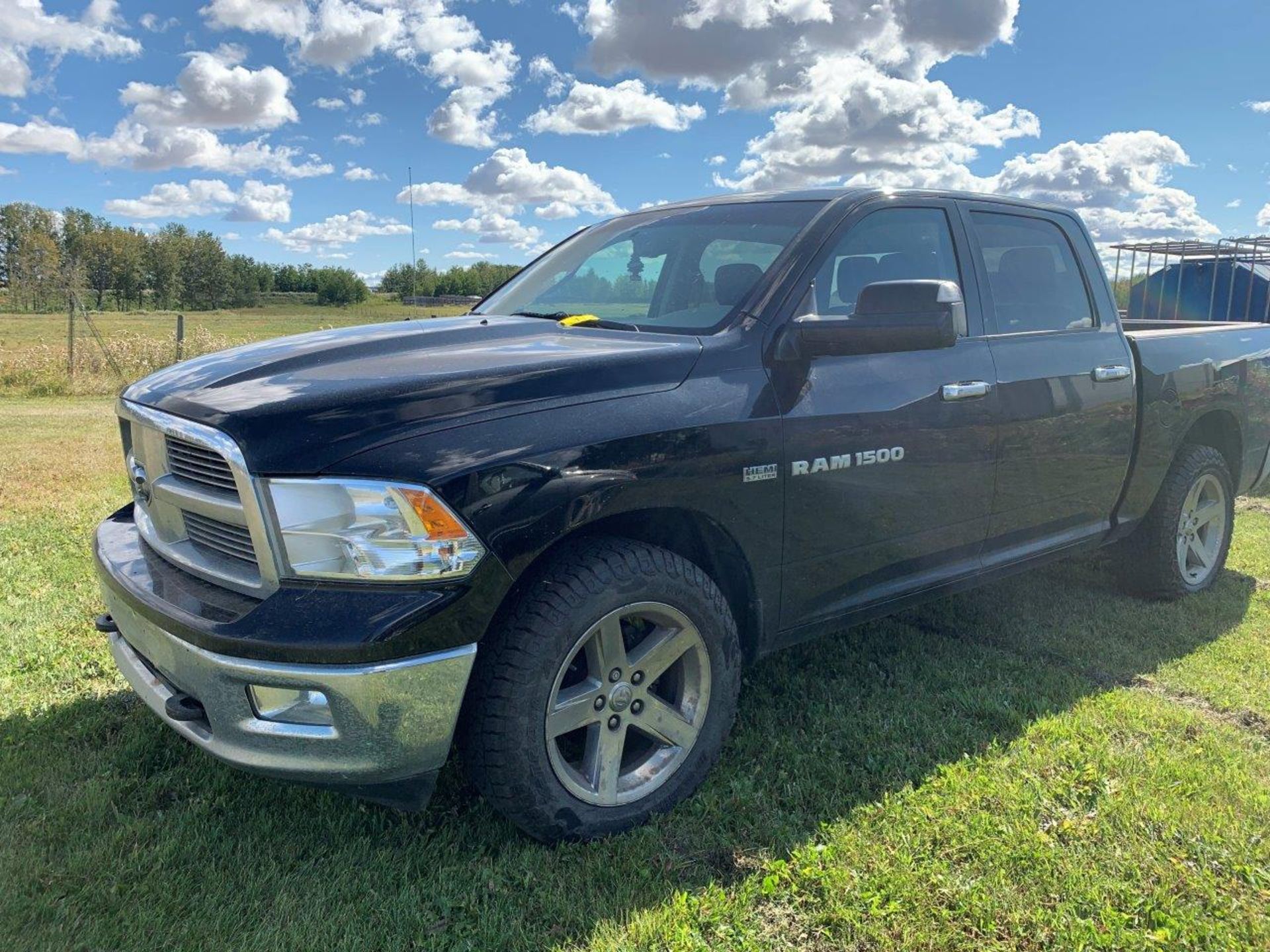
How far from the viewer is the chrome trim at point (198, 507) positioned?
7.09 feet

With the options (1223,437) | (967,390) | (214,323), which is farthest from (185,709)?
(214,323)

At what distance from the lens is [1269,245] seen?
13328mm

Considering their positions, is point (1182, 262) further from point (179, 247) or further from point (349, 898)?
point (179, 247)

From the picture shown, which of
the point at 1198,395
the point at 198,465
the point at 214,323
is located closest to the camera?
the point at 198,465

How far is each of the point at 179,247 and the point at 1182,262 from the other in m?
91.5

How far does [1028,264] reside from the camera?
3.98 metres

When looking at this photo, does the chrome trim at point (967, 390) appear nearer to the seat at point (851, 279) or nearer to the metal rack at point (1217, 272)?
the seat at point (851, 279)

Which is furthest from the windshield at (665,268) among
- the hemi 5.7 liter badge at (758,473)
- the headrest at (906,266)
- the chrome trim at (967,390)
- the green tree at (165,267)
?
the green tree at (165,267)

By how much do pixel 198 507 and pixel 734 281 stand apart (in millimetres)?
1780

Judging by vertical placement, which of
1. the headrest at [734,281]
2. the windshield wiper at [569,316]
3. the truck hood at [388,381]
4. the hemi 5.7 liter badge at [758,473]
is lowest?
Answer: the hemi 5.7 liter badge at [758,473]

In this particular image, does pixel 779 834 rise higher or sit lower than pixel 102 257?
lower

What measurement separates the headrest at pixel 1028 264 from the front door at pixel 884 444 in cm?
38

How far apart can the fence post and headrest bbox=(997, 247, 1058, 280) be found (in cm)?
1460

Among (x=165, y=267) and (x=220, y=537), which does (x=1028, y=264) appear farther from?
(x=165, y=267)
